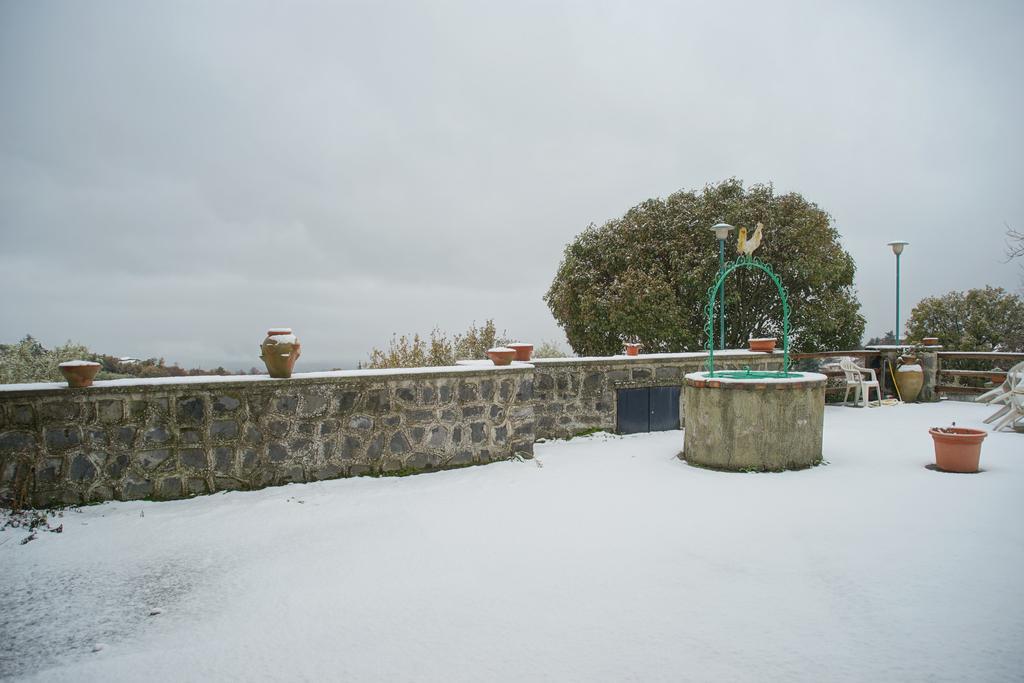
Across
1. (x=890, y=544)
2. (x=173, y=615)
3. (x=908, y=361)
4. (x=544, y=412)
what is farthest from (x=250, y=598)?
(x=908, y=361)

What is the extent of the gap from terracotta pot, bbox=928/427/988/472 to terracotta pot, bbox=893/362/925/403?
19.6ft

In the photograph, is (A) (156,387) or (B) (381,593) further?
(A) (156,387)

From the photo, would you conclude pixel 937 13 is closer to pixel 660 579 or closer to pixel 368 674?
pixel 660 579

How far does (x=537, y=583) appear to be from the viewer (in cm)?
330

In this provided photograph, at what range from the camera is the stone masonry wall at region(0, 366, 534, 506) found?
4723 millimetres

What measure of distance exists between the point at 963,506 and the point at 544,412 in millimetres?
4135

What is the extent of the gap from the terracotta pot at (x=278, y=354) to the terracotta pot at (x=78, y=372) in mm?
1269

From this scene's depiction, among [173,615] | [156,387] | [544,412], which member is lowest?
[173,615]

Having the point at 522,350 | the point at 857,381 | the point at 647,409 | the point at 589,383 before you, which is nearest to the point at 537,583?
the point at 522,350

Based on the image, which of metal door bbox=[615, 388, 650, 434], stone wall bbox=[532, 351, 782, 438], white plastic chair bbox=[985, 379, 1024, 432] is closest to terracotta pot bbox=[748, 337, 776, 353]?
stone wall bbox=[532, 351, 782, 438]

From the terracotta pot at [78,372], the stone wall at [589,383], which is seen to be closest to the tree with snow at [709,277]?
the stone wall at [589,383]

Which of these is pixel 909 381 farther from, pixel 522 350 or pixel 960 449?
pixel 522 350

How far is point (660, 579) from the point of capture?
3.30m

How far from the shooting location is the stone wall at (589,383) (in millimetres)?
7391
